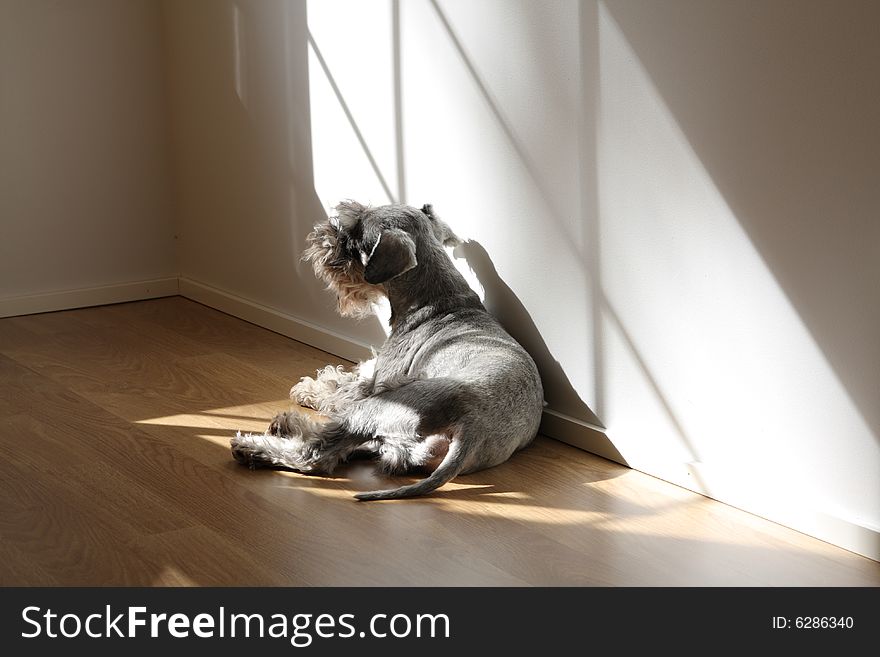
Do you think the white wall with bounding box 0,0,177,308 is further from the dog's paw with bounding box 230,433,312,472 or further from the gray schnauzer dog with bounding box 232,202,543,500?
the dog's paw with bounding box 230,433,312,472

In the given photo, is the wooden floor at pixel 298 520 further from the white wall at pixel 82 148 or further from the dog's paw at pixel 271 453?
the white wall at pixel 82 148

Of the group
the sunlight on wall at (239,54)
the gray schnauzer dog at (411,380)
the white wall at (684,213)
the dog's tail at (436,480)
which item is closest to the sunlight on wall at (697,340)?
the white wall at (684,213)

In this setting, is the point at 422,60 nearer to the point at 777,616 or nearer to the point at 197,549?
the point at 197,549

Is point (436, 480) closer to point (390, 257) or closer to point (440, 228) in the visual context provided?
point (390, 257)

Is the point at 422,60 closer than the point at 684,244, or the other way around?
the point at 684,244

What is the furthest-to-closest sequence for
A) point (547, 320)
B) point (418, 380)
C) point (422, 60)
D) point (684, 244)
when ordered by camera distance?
point (422, 60), point (547, 320), point (418, 380), point (684, 244)

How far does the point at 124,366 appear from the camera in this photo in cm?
392

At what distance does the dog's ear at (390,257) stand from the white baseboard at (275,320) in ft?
2.62

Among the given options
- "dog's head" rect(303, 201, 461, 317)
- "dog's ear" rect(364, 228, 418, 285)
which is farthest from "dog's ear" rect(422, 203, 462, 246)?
"dog's ear" rect(364, 228, 418, 285)

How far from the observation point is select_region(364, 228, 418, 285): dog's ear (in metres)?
3.12

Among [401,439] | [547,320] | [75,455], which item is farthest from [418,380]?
[75,455]

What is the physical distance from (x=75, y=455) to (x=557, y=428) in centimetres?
140

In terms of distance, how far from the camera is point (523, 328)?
10.8 feet

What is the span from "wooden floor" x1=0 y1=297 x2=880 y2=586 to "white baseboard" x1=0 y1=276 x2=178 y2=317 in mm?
1177
